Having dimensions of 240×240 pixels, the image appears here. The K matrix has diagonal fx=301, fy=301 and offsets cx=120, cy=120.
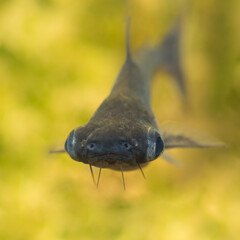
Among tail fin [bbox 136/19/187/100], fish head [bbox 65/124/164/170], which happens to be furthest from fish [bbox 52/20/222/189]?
tail fin [bbox 136/19/187/100]

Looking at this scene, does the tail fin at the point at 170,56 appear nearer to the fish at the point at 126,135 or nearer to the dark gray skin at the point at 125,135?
the fish at the point at 126,135

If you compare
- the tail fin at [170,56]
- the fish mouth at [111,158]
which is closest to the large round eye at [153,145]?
the fish mouth at [111,158]

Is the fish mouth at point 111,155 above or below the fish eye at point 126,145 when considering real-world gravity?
below

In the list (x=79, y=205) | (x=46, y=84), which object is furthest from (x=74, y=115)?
(x=79, y=205)

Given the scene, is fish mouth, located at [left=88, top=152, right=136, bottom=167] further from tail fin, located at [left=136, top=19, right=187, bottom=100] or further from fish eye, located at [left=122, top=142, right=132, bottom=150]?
tail fin, located at [left=136, top=19, right=187, bottom=100]

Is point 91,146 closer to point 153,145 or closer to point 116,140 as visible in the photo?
point 116,140

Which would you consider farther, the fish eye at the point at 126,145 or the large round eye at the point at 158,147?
the large round eye at the point at 158,147

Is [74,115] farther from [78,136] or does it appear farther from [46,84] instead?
[78,136]
